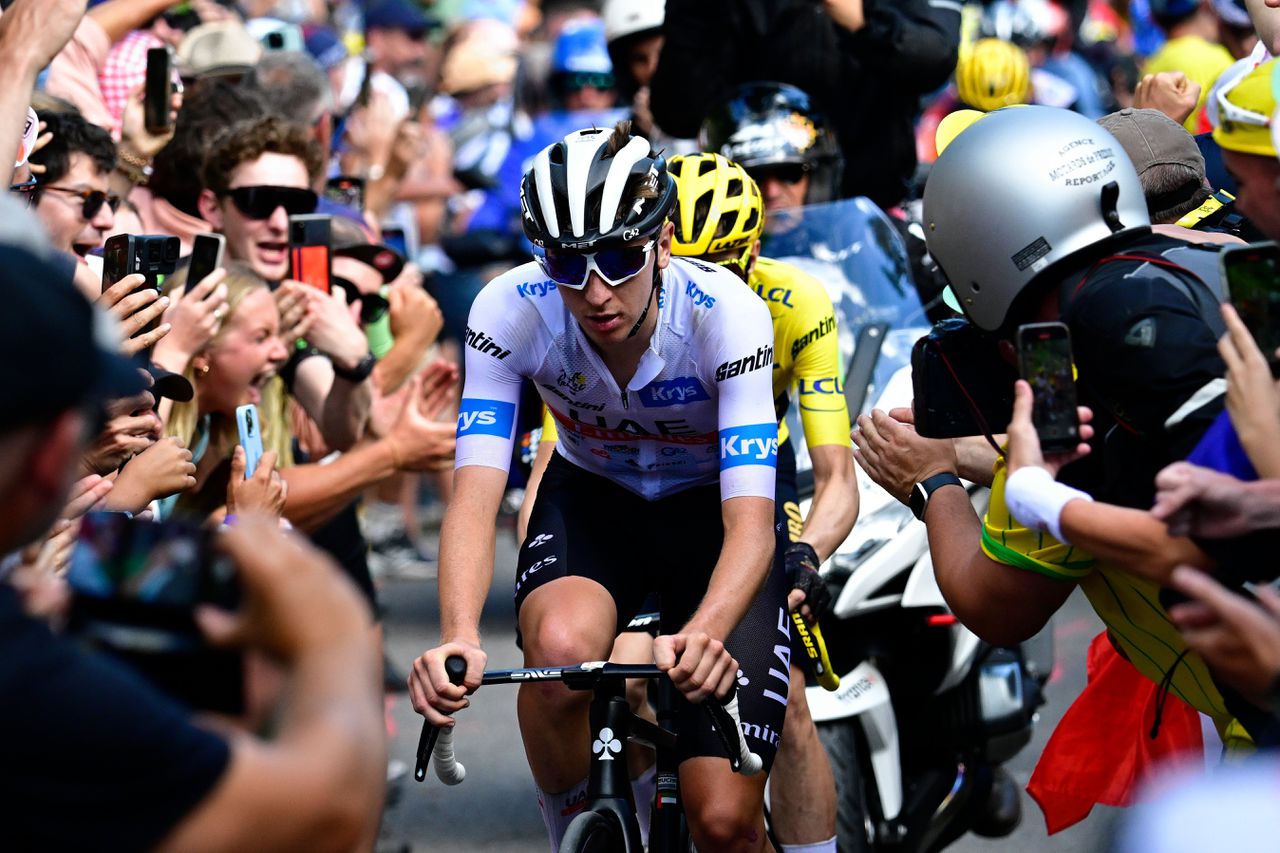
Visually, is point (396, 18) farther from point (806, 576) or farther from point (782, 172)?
point (806, 576)

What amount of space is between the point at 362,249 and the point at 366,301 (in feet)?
0.71

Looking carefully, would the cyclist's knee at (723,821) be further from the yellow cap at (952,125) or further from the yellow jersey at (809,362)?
the yellow cap at (952,125)

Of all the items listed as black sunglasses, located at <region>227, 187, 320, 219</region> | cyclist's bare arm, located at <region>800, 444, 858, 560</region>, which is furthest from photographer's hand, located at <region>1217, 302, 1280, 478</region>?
black sunglasses, located at <region>227, 187, 320, 219</region>

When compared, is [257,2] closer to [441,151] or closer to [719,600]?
[441,151]

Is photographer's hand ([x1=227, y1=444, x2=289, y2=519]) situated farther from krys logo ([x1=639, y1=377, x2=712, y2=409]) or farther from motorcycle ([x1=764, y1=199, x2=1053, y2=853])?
motorcycle ([x1=764, y1=199, x2=1053, y2=853])

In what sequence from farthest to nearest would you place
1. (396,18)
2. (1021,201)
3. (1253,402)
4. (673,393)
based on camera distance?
(396,18) → (673,393) → (1021,201) → (1253,402)

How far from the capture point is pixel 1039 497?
11.3 feet

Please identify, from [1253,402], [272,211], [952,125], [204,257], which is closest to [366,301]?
[272,211]

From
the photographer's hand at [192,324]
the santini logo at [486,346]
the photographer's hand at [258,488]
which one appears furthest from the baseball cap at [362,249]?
the santini logo at [486,346]

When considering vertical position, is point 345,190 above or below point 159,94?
below

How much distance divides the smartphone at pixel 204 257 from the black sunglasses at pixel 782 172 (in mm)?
2405

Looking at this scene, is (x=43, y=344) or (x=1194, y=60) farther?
(x=1194, y=60)

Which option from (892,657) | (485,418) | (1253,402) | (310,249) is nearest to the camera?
(1253,402)

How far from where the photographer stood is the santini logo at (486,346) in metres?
4.80
